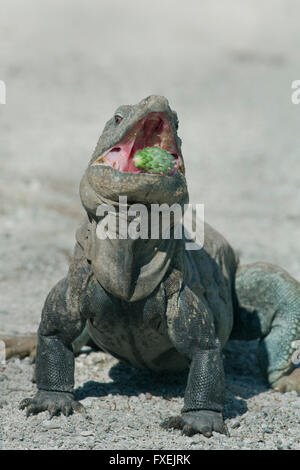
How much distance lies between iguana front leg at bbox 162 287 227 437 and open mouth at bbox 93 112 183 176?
1.08m

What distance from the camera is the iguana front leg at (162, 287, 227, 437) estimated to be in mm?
5457

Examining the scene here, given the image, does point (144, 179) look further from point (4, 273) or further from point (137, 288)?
point (4, 273)

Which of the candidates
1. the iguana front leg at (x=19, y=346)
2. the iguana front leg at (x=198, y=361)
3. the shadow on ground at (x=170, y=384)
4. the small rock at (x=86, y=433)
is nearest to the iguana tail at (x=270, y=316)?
the shadow on ground at (x=170, y=384)

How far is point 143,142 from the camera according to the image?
5.03m

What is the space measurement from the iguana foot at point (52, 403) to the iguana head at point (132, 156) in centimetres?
155

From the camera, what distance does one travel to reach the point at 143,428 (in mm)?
5426

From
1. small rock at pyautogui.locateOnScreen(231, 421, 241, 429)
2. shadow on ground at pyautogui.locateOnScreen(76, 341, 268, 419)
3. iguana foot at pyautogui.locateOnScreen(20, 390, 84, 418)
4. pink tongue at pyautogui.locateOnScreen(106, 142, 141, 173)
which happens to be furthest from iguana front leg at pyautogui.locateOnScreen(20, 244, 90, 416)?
small rock at pyautogui.locateOnScreen(231, 421, 241, 429)

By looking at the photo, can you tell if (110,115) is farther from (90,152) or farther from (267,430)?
(267,430)

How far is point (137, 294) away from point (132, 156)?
999 millimetres

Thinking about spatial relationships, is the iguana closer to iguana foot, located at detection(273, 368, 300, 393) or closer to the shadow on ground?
the shadow on ground

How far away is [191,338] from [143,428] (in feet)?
2.39

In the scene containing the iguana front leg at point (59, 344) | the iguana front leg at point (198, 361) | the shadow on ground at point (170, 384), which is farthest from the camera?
the shadow on ground at point (170, 384)

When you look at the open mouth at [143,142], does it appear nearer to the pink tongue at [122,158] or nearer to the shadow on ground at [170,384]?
the pink tongue at [122,158]

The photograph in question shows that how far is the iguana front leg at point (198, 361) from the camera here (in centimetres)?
546
